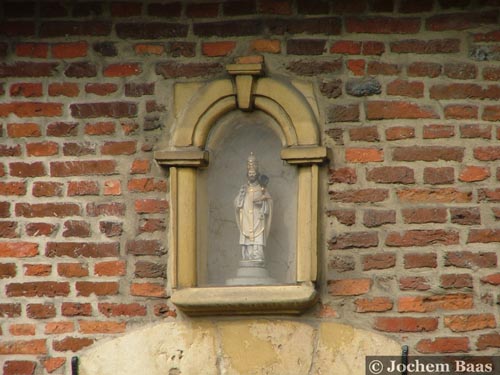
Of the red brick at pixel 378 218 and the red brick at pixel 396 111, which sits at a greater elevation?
the red brick at pixel 396 111

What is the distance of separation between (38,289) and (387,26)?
2.00 meters

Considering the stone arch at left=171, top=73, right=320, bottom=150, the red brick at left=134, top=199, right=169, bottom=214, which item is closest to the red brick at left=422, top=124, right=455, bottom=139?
the stone arch at left=171, top=73, right=320, bottom=150

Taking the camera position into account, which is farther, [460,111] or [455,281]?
[460,111]

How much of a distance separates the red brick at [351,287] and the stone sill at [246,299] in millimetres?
101

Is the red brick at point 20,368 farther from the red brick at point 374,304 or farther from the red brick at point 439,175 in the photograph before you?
the red brick at point 439,175

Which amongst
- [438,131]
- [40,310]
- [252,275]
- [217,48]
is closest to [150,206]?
[252,275]

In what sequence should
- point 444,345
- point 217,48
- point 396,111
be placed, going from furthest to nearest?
1. point 217,48
2. point 396,111
3. point 444,345

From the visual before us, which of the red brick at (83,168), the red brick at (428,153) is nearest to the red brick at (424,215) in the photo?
the red brick at (428,153)

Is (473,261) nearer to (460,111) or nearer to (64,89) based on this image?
(460,111)

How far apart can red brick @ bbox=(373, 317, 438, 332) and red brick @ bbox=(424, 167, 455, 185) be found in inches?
24.5

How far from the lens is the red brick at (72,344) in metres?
6.33

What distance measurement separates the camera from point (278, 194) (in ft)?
21.4

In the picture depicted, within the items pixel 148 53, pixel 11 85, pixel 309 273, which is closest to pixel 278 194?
pixel 309 273

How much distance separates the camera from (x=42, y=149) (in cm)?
652
